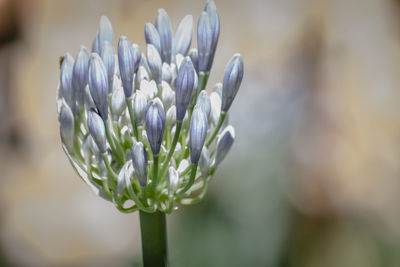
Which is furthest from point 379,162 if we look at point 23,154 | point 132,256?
point 23,154

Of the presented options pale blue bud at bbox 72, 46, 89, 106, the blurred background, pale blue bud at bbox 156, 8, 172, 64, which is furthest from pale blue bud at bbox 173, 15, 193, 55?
the blurred background

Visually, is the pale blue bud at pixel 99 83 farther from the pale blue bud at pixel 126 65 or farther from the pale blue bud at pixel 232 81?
the pale blue bud at pixel 232 81

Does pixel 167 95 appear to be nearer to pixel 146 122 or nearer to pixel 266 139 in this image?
pixel 146 122

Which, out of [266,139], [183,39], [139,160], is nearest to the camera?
[139,160]

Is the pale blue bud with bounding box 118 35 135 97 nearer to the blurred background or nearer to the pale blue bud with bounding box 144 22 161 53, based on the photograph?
the pale blue bud with bounding box 144 22 161 53

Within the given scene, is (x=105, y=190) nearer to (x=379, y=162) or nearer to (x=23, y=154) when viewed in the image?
(x=23, y=154)

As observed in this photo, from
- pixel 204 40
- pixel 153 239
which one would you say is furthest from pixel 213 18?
pixel 153 239
